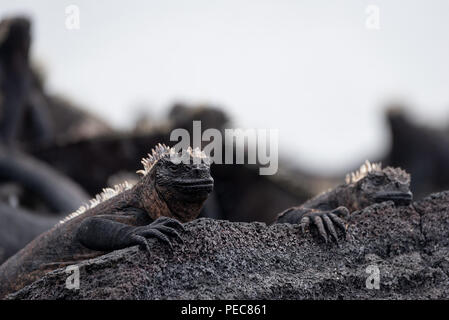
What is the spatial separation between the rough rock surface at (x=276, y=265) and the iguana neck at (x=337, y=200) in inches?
41.2

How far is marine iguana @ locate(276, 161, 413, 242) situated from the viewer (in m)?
7.52

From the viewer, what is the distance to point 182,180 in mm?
6871

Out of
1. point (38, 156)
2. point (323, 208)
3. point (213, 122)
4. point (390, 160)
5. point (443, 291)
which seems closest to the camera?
point (443, 291)

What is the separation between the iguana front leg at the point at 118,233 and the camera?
6074 mm

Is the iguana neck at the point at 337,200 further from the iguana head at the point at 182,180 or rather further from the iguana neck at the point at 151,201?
the iguana neck at the point at 151,201

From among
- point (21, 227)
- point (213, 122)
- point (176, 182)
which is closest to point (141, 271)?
point (176, 182)

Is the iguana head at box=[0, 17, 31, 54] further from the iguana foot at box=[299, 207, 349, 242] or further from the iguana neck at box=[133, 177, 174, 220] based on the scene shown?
the iguana foot at box=[299, 207, 349, 242]

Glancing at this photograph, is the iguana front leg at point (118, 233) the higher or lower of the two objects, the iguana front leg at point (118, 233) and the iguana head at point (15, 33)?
the lower

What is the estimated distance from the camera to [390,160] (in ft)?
86.3

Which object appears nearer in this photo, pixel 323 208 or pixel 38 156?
pixel 323 208

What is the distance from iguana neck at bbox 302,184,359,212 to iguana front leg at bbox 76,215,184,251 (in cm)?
264

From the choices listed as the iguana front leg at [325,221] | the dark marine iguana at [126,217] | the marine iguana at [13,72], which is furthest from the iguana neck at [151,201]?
the marine iguana at [13,72]
